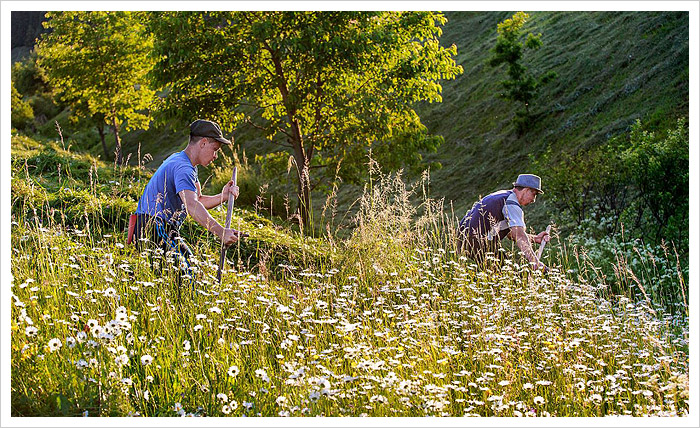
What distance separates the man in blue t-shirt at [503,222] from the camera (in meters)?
5.55

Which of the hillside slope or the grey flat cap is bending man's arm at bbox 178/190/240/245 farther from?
the hillside slope

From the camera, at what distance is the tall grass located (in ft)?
10.5

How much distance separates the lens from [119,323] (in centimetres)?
305

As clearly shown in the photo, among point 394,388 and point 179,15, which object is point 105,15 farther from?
point 394,388

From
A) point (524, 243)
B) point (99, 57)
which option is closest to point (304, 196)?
point (524, 243)

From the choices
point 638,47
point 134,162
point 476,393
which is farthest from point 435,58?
point 134,162

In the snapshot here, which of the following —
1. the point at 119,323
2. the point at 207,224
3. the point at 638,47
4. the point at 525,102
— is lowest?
the point at 119,323

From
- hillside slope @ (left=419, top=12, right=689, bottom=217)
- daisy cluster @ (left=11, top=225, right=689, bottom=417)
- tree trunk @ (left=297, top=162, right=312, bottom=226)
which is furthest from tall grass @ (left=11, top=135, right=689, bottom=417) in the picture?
hillside slope @ (left=419, top=12, right=689, bottom=217)

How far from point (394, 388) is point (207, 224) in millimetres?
1688

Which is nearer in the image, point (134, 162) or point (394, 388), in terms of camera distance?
point (394, 388)

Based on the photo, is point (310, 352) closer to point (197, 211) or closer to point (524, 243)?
point (197, 211)

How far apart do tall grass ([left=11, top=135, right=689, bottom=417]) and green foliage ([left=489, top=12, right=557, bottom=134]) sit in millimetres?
14466

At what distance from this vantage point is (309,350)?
387 cm

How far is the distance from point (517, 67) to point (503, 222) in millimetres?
14508
